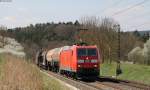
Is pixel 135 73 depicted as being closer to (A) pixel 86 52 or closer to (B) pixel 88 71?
(A) pixel 86 52

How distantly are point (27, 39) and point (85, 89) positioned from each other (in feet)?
353

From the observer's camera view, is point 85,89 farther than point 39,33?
No

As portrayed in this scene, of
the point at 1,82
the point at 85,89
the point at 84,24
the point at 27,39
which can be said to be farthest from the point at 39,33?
the point at 1,82

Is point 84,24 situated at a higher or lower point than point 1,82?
higher

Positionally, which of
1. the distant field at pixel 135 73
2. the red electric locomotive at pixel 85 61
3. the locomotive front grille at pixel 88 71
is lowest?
the distant field at pixel 135 73

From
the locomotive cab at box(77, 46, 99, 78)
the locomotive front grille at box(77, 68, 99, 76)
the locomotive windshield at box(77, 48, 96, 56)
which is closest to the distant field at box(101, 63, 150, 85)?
the locomotive front grille at box(77, 68, 99, 76)

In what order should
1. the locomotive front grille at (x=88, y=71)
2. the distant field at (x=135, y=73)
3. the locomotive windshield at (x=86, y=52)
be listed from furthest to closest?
1. the distant field at (x=135, y=73)
2. the locomotive windshield at (x=86, y=52)
3. the locomotive front grille at (x=88, y=71)

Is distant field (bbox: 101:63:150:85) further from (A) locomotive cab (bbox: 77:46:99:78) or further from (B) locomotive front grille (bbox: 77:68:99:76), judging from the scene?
(A) locomotive cab (bbox: 77:46:99:78)

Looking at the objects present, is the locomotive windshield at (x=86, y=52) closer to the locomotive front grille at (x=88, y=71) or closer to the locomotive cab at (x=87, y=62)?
the locomotive cab at (x=87, y=62)

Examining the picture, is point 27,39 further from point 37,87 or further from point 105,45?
point 37,87

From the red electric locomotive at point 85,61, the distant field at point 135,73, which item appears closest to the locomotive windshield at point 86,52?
the red electric locomotive at point 85,61

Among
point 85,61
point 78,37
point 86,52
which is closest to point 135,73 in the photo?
point 86,52

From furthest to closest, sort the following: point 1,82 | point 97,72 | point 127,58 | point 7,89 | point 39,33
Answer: point 39,33 < point 127,58 < point 97,72 < point 1,82 < point 7,89

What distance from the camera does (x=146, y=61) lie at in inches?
3182
